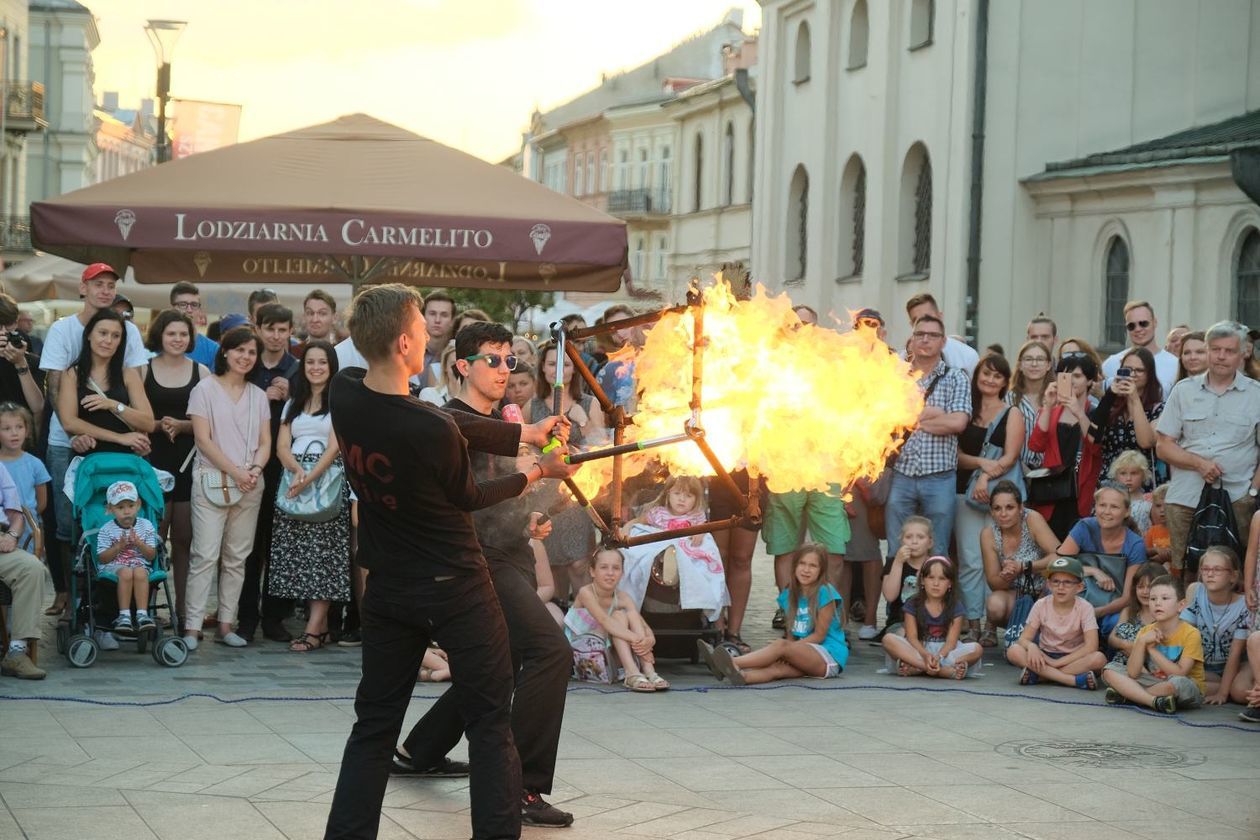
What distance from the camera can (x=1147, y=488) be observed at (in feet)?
39.8

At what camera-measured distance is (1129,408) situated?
12.1 meters

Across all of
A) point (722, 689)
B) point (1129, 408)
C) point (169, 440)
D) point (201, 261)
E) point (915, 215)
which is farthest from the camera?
point (915, 215)

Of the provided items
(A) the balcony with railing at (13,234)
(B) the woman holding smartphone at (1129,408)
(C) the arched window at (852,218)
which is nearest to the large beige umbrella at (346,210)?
(B) the woman holding smartphone at (1129,408)

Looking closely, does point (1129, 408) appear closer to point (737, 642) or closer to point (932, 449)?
point (932, 449)

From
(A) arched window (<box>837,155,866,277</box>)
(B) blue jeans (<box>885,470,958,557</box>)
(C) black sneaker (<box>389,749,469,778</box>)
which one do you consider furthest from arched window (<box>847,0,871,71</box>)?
(C) black sneaker (<box>389,749,469,778</box>)

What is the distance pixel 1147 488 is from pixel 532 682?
6329 millimetres

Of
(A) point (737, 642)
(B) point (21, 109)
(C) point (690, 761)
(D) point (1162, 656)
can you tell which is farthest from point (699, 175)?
(C) point (690, 761)

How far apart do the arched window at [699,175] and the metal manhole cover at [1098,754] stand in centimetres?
4390

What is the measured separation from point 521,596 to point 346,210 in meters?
5.43

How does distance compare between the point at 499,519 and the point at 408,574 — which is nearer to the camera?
the point at 408,574

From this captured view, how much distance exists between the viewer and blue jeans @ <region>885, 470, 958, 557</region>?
39.6 feet

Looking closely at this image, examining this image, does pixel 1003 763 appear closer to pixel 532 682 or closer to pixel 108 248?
pixel 532 682

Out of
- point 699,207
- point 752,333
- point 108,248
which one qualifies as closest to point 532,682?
point 752,333

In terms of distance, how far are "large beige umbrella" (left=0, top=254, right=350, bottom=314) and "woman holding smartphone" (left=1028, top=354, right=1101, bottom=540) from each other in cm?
862
